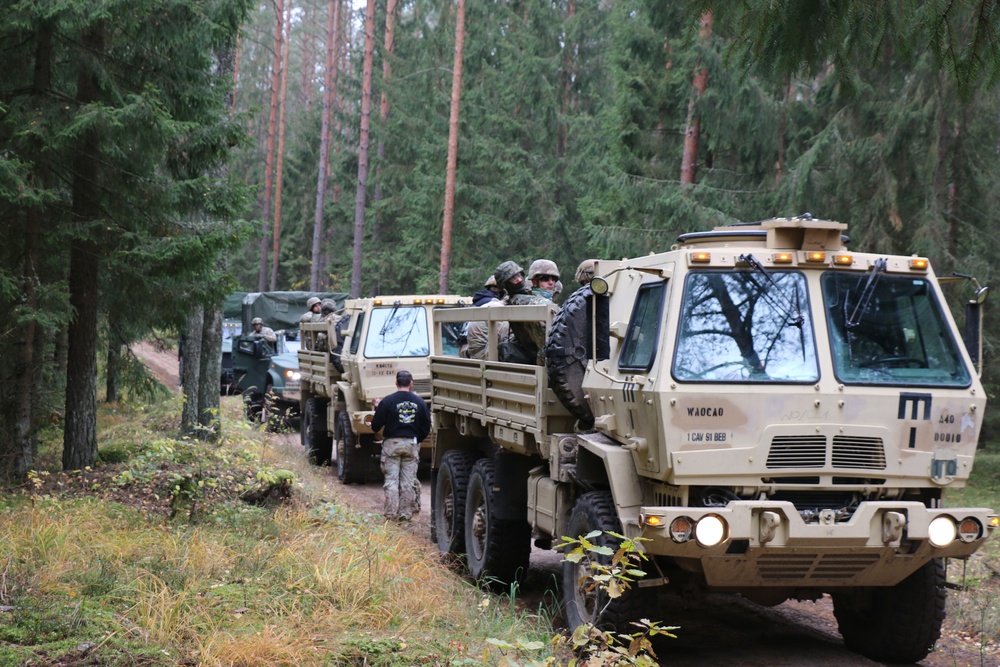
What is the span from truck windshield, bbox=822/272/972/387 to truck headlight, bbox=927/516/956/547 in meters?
0.80

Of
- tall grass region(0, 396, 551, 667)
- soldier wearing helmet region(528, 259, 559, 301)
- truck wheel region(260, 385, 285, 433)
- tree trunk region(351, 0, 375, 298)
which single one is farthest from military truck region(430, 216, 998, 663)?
tree trunk region(351, 0, 375, 298)

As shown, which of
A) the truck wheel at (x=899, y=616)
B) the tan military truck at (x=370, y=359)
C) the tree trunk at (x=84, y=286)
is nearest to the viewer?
the truck wheel at (x=899, y=616)

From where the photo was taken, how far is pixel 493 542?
27.5ft

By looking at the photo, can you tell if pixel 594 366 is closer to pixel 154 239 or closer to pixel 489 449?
pixel 489 449

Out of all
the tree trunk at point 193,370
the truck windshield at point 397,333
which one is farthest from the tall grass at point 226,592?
the tree trunk at point 193,370

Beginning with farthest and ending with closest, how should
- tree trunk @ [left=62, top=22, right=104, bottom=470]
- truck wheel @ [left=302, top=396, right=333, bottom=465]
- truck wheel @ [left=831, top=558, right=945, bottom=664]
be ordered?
truck wheel @ [left=302, top=396, right=333, bottom=465], tree trunk @ [left=62, top=22, right=104, bottom=470], truck wheel @ [left=831, top=558, right=945, bottom=664]

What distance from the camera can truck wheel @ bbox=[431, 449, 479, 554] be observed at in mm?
9375

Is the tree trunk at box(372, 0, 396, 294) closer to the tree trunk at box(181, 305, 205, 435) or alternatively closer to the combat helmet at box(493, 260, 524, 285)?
the tree trunk at box(181, 305, 205, 435)

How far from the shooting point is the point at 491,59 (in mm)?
31438

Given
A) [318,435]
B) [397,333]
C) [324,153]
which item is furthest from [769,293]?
[324,153]

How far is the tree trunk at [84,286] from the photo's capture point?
10.3 metres

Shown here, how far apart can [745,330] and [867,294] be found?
31.3 inches

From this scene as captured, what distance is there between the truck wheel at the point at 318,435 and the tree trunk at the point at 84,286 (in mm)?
5596

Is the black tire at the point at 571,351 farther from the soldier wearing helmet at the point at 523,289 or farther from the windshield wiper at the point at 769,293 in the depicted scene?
the soldier wearing helmet at the point at 523,289
